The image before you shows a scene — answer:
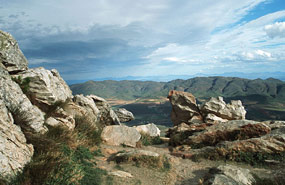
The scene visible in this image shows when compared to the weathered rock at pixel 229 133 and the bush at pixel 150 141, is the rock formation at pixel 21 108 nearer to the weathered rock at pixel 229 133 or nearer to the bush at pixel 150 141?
the bush at pixel 150 141

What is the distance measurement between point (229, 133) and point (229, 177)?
659cm

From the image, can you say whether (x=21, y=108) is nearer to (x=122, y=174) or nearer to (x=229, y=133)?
(x=122, y=174)

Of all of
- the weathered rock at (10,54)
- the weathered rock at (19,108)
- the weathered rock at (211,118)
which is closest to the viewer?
the weathered rock at (19,108)

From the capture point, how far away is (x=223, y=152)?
39.8 ft

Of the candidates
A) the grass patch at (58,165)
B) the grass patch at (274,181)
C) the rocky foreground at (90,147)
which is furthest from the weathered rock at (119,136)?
the grass patch at (274,181)

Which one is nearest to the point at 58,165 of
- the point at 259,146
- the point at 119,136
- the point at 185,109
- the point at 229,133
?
the point at 119,136

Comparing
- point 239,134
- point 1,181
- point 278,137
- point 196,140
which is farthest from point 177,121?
point 1,181

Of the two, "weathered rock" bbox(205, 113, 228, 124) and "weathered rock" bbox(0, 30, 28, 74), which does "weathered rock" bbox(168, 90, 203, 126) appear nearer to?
"weathered rock" bbox(205, 113, 228, 124)

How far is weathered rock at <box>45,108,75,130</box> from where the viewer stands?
11378mm

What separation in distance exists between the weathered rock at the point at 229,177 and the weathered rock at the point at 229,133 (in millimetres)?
5100

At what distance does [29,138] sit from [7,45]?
23.7 feet

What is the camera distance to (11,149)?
652 centimetres

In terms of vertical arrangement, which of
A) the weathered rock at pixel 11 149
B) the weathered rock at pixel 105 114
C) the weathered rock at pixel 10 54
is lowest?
the weathered rock at pixel 105 114

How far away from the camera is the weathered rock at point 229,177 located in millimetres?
7593
